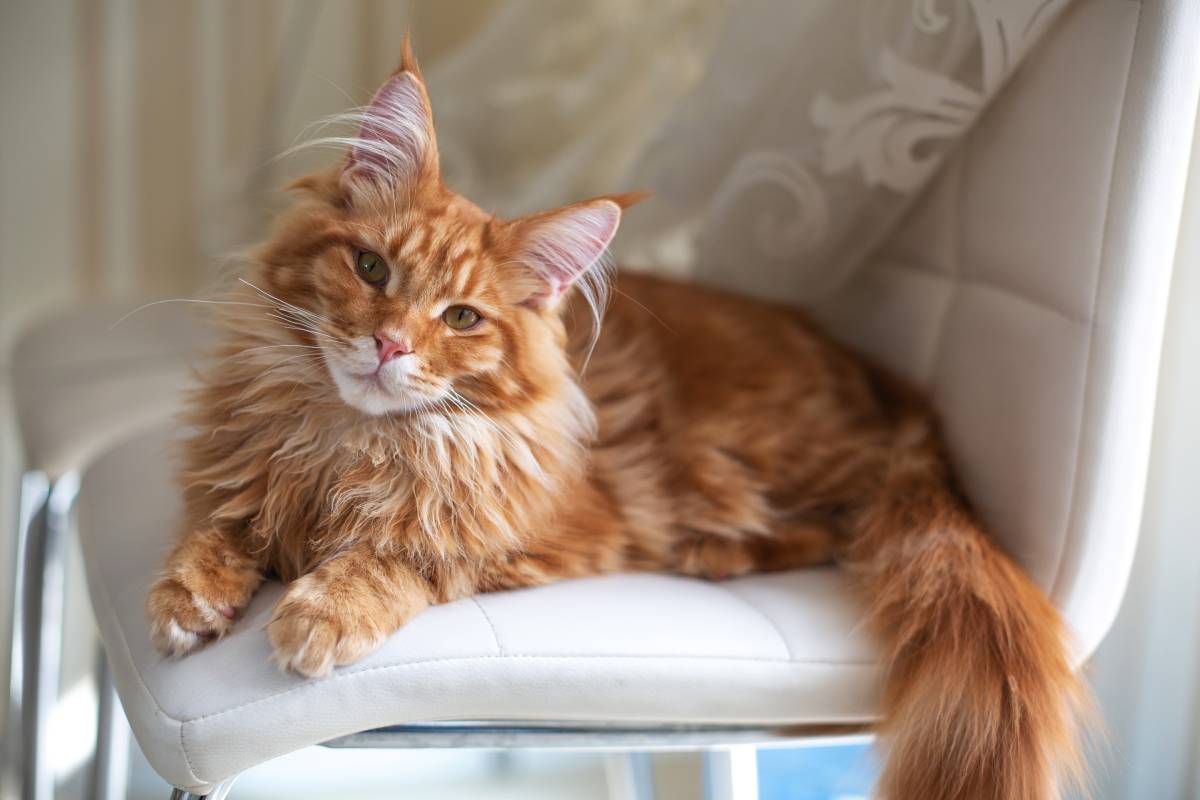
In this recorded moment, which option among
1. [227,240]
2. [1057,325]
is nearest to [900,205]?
[1057,325]

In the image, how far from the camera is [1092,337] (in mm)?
967

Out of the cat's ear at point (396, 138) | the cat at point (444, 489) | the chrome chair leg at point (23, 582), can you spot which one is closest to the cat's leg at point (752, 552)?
the cat at point (444, 489)

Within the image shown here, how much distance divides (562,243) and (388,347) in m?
0.21

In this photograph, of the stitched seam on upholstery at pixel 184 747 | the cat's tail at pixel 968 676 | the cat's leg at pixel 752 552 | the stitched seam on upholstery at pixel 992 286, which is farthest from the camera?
the cat's leg at pixel 752 552

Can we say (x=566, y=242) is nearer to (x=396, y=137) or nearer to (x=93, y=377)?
(x=396, y=137)

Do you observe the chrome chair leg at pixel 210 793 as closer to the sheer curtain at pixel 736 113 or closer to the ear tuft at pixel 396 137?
the ear tuft at pixel 396 137

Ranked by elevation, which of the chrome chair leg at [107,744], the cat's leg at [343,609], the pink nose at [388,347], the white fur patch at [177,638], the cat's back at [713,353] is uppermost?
the pink nose at [388,347]

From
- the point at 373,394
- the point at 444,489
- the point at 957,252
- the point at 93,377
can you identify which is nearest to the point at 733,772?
the point at 444,489

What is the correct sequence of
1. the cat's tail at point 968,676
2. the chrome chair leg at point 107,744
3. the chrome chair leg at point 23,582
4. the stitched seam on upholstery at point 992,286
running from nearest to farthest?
the cat's tail at point 968,676 → the stitched seam on upholstery at point 992,286 → the chrome chair leg at point 23,582 → the chrome chair leg at point 107,744

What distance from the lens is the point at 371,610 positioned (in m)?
0.82

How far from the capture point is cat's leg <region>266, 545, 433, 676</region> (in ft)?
2.55

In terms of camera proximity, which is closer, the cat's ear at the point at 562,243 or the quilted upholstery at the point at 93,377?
the cat's ear at the point at 562,243

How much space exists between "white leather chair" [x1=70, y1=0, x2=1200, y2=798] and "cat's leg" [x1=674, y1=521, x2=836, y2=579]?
0.03m

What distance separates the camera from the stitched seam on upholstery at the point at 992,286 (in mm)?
997
